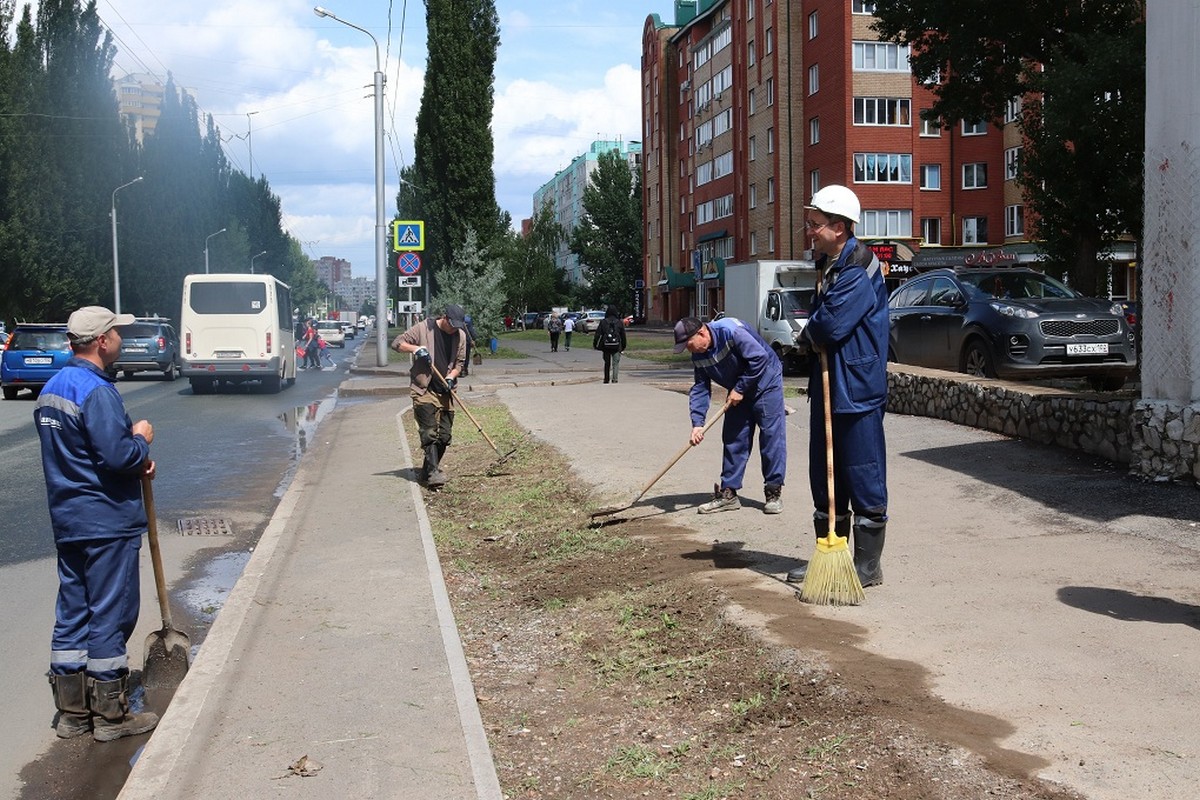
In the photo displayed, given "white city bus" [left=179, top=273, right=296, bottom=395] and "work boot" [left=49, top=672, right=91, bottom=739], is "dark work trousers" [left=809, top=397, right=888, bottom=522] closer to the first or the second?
"work boot" [left=49, top=672, right=91, bottom=739]

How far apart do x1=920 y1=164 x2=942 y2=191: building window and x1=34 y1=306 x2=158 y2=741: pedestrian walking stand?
51.2 meters

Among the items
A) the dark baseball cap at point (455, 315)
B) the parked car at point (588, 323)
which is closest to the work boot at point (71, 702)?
the dark baseball cap at point (455, 315)

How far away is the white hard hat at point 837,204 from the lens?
5645mm

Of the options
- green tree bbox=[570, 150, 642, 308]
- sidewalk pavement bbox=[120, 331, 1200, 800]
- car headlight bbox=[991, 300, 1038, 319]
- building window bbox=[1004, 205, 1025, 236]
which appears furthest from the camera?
green tree bbox=[570, 150, 642, 308]

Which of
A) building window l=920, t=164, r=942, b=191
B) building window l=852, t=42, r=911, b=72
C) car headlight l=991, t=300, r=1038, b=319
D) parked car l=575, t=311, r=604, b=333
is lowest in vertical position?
car headlight l=991, t=300, r=1038, b=319

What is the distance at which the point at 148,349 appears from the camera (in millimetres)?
30891

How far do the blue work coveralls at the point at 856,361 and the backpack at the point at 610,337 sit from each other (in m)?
17.6

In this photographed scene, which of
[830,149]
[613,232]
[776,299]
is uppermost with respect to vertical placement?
[613,232]

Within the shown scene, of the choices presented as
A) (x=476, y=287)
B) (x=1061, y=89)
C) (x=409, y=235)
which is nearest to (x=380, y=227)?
(x=409, y=235)

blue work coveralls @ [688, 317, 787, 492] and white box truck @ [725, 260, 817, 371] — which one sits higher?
white box truck @ [725, 260, 817, 371]

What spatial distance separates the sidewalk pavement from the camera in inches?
155

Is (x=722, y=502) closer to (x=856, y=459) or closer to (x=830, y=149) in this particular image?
(x=856, y=459)

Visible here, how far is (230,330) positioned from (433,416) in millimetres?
15876

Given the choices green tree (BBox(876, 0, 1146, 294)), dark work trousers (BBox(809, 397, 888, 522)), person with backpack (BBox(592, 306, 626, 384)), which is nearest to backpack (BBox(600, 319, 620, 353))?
person with backpack (BBox(592, 306, 626, 384))
